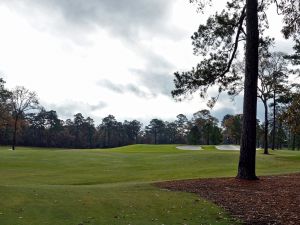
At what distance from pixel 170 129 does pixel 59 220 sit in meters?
155

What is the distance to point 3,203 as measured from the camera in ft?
33.5

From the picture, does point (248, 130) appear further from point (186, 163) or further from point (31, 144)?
point (31, 144)

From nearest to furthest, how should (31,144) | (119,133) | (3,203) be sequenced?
(3,203) → (31,144) → (119,133)

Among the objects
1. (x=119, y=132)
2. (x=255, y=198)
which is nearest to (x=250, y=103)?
(x=255, y=198)

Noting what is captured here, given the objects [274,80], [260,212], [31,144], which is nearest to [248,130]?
[260,212]

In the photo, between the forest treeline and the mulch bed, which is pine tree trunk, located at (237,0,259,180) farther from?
the forest treeline

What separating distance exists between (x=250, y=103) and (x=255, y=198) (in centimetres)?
572

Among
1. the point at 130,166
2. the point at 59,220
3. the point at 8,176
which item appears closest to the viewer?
the point at 59,220

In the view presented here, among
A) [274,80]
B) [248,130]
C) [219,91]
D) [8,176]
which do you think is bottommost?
[8,176]

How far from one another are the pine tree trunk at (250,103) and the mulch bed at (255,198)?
33.4 inches

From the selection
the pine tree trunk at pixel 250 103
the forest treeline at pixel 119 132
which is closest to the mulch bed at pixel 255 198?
the pine tree trunk at pixel 250 103

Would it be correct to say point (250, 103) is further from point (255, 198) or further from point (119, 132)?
point (119, 132)

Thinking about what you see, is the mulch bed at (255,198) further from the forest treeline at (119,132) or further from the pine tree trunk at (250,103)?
the forest treeline at (119,132)

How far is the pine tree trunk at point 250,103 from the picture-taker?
17500 millimetres
